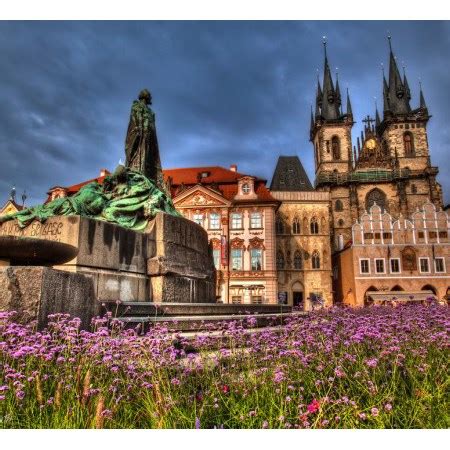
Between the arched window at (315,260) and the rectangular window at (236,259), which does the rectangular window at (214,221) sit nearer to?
the rectangular window at (236,259)

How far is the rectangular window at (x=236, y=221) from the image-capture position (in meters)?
39.4

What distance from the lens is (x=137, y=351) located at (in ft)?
10.7

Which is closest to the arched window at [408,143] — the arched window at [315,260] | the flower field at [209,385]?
the arched window at [315,260]

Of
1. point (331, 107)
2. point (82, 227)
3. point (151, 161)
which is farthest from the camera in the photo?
point (331, 107)

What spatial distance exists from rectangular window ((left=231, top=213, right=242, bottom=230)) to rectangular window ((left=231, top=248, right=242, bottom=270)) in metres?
2.09

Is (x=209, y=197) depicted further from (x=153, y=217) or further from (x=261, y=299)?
(x=153, y=217)

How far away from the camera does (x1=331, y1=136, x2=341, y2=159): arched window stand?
64875 millimetres

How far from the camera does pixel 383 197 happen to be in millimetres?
59594

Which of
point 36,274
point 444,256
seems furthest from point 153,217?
point 444,256

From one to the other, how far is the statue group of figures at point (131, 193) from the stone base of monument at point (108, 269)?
322 mm

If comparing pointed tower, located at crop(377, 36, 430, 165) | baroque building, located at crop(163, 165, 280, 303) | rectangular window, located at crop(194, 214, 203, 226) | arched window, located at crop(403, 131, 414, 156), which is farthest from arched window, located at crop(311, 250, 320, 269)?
arched window, located at crop(403, 131, 414, 156)

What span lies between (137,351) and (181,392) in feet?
1.56

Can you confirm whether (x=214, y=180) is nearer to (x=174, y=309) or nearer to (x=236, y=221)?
(x=236, y=221)

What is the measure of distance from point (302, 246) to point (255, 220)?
27.8 feet
